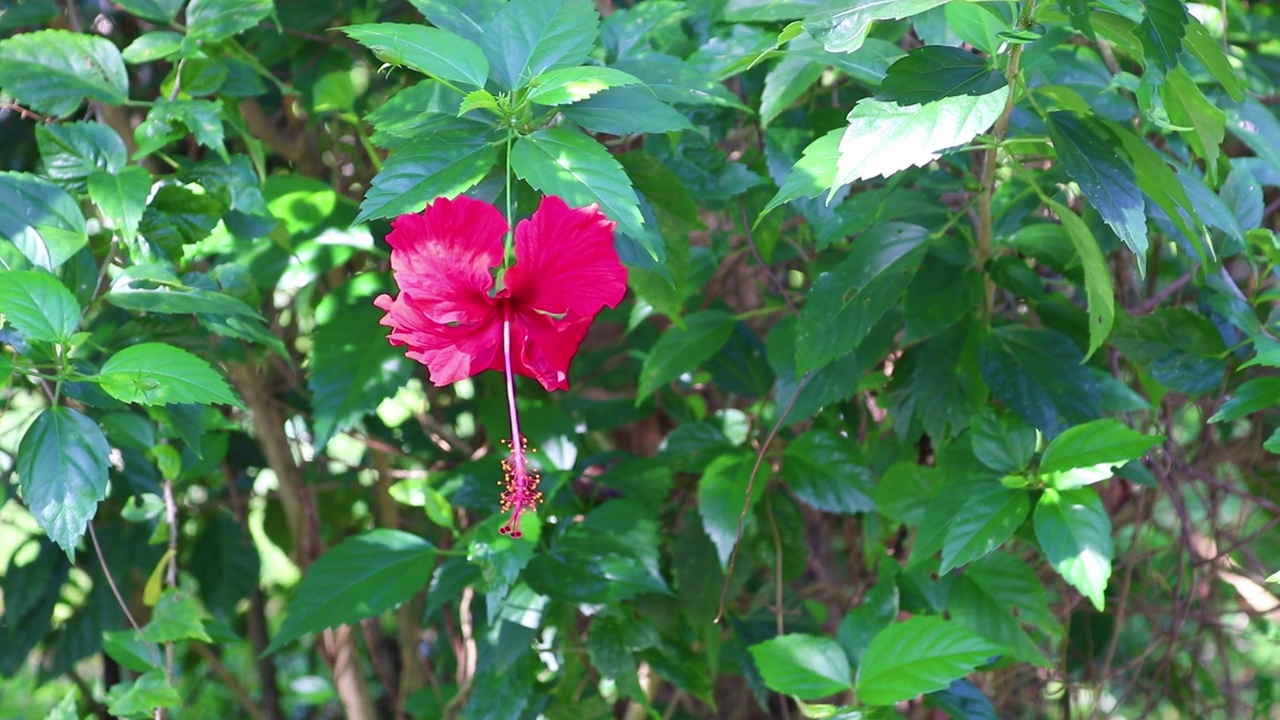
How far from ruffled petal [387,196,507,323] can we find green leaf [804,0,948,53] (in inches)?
10.1

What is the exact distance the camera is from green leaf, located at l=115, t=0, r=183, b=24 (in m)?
1.13

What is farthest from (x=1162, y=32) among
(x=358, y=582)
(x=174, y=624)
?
(x=174, y=624)

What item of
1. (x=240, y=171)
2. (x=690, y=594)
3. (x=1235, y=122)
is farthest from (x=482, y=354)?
(x=1235, y=122)

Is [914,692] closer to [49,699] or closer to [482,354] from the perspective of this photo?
[482,354]

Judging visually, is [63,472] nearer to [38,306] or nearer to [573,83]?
[38,306]

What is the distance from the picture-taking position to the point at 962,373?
1.12 meters

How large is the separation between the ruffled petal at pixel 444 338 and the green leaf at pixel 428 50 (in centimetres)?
17

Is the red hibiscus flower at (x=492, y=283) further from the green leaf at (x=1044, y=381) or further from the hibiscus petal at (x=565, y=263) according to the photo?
the green leaf at (x=1044, y=381)

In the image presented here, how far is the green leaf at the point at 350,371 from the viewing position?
4.12ft

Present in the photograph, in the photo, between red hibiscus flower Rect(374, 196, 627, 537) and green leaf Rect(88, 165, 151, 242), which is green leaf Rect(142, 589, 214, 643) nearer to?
green leaf Rect(88, 165, 151, 242)

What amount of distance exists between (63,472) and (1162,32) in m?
0.90

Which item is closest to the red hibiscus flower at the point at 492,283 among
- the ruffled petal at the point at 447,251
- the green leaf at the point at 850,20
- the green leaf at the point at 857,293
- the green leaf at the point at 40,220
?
the ruffled petal at the point at 447,251

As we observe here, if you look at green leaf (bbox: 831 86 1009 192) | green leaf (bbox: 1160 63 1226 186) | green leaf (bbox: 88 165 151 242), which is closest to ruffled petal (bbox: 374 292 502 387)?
green leaf (bbox: 831 86 1009 192)

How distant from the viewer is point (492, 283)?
0.75m
